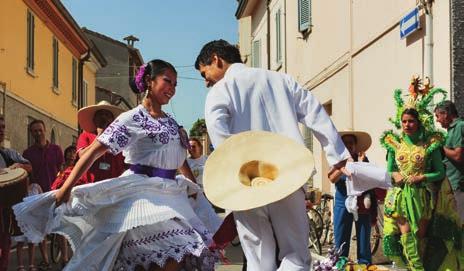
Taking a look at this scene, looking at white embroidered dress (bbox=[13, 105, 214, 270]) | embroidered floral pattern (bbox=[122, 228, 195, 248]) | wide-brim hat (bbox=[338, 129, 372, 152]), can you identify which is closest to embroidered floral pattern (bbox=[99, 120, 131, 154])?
white embroidered dress (bbox=[13, 105, 214, 270])

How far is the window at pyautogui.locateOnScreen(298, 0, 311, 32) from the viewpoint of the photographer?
15750 mm

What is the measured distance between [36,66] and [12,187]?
1556 centimetres

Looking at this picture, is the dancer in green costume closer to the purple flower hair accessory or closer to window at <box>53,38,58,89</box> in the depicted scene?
the purple flower hair accessory

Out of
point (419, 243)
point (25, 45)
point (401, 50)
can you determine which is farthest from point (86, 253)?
point (25, 45)

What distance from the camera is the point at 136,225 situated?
4.67m

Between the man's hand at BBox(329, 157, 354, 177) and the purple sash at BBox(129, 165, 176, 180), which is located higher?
the man's hand at BBox(329, 157, 354, 177)

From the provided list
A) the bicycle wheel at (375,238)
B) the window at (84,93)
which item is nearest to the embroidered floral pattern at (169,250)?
the bicycle wheel at (375,238)

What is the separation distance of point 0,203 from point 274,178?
3168 mm

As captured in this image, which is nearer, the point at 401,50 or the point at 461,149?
the point at 461,149

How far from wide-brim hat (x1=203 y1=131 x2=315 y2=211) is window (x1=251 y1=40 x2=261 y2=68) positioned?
20.6 meters

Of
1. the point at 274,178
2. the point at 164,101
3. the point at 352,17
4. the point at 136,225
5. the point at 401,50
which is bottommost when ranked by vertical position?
the point at 136,225

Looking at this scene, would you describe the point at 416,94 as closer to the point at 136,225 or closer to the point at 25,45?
the point at 136,225

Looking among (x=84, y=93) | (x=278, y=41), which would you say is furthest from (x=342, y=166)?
(x=84, y=93)

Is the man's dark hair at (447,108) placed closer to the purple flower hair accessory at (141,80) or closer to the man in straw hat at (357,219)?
the man in straw hat at (357,219)
